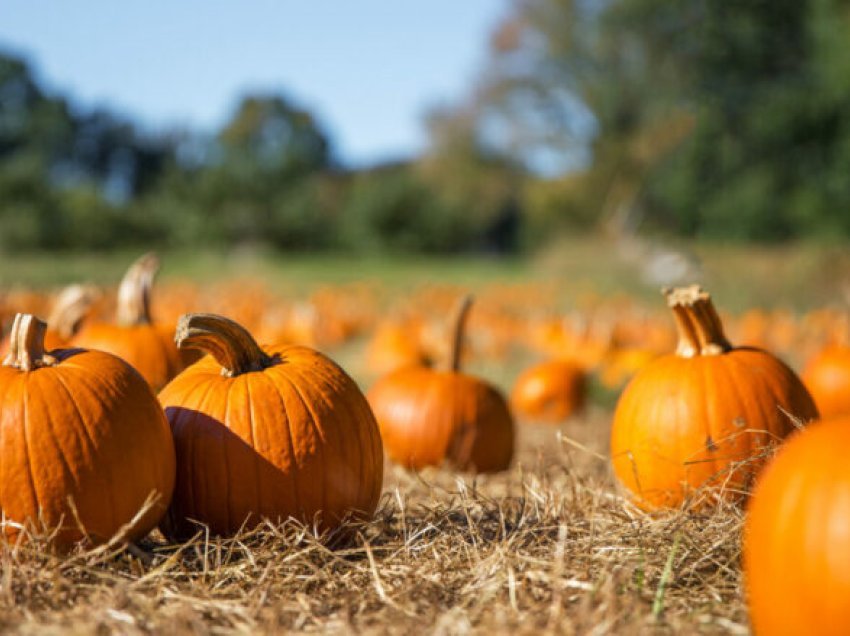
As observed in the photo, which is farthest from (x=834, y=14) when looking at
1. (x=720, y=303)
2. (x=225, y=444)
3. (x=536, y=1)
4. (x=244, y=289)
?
(x=225, y=444)

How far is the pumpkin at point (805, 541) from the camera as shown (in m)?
1.63

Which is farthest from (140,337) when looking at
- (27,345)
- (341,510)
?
(341,510)

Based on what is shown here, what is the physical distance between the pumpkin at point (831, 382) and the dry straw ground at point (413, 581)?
6.79 ft

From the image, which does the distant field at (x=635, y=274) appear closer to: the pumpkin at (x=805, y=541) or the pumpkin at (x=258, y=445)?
the pumpkin at (x=258, y=445)

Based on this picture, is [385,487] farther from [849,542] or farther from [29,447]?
[849,542]

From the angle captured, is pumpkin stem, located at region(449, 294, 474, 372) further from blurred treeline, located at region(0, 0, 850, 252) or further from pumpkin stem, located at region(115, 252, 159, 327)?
blurred treeline, located at region(0, 0, 850, 252)

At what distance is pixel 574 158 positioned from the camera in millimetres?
37625

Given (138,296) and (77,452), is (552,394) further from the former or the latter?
(77,452)

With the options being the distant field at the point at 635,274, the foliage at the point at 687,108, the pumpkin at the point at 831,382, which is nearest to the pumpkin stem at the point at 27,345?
the pumpkin at the point at 831,382

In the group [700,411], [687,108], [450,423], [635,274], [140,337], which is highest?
[687,108]

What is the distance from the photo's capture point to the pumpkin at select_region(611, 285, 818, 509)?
3051 millimetres

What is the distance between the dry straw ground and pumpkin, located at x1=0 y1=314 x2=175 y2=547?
9 centimetres

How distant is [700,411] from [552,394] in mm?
3617

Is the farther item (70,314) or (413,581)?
(70,314)
